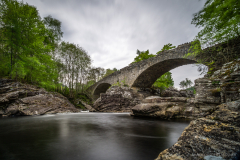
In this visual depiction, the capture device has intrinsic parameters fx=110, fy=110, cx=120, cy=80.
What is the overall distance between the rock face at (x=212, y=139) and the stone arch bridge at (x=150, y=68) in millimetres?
8723

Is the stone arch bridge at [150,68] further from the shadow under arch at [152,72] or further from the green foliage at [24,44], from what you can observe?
the green foliage at [24,44]

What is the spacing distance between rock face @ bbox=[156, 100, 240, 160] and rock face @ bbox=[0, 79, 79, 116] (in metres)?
9.46

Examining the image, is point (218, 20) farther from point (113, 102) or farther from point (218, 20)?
point (113, 102)

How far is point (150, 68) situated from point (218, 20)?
7.80 m

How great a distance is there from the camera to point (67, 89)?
58.2 ft

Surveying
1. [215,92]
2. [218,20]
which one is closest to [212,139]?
[215,92]

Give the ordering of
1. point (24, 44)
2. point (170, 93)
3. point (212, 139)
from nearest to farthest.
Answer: point (212, 139) → point (24, 44) → point (170, 93)

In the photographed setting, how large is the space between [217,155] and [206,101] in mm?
2814

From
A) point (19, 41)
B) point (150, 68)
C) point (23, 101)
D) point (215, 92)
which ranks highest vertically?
point (19, 41)

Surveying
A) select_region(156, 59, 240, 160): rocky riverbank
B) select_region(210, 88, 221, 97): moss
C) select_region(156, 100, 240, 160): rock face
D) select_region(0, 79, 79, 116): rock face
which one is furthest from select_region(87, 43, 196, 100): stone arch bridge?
select_region(0, 79, 79, 116): rock face

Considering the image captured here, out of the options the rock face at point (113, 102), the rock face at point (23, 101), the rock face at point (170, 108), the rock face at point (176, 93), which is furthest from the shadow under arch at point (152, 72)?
the rock face at point (23, 101)

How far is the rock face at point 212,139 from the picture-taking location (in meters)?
1.33

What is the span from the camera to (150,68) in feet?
42.7

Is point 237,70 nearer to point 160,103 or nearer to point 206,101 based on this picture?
point 206,101
